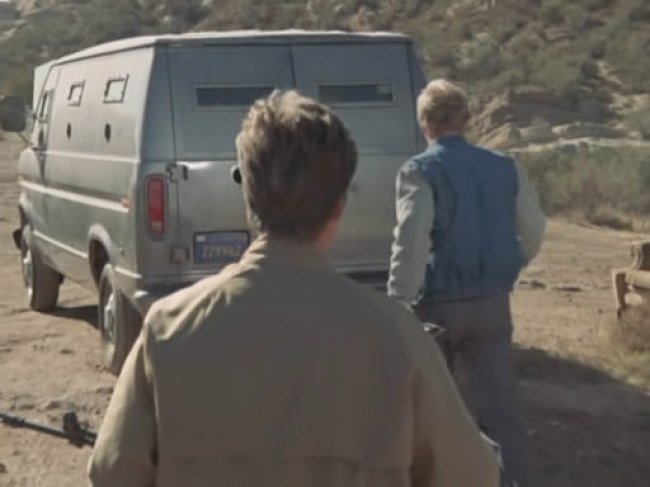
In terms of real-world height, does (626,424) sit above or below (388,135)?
below

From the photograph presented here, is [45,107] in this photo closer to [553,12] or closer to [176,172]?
A: [176,172]

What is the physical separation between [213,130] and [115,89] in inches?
37.4

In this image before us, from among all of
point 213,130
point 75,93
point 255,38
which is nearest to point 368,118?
point 255,38

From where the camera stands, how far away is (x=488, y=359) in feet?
19.8

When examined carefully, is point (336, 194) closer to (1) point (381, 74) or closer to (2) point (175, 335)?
Answer: (2) point (175, 335)

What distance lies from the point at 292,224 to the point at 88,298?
34.1 feet

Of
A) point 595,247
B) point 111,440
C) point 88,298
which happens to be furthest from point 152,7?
point 111,440

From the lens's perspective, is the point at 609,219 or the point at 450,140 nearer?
the point at 450,140

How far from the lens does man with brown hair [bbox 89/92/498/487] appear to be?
2666 mm

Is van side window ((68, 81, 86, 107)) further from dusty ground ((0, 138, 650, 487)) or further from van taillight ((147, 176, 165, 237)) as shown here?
van taillight ((147, 176, 165, 237))

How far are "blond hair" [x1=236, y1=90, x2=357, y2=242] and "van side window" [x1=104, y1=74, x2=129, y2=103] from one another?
6150 millimetres

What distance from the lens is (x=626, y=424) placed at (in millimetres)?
8297

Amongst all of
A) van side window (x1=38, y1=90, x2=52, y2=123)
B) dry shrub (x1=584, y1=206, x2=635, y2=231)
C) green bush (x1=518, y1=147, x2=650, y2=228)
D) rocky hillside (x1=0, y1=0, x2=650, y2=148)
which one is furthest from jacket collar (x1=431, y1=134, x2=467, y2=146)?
rocky hillside (x1=0, y1=0, x2=650, y2=148)

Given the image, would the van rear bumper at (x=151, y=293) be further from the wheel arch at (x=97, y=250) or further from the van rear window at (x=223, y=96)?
the van rear window at (x=223, y=96)
